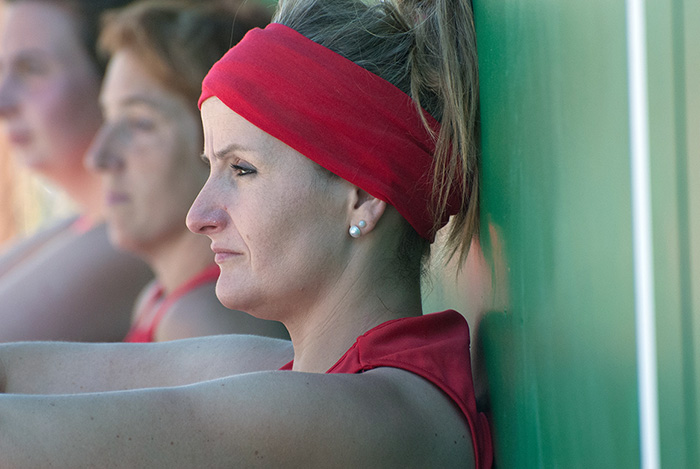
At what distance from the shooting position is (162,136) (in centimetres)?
309

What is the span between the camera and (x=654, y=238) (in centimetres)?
75

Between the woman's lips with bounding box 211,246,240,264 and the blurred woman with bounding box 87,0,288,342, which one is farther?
the blurred woman with bounding box 87,0,288,342

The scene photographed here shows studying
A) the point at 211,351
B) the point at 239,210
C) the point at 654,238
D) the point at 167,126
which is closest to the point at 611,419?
the point at 654,238

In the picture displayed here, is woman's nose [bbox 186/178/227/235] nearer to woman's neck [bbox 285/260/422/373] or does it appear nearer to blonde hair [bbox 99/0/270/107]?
woman's neck [bbox 285/260/422/373]

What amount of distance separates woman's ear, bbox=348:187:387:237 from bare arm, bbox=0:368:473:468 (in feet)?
0.92

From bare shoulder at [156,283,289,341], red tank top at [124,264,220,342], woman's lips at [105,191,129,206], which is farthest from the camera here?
woman's lips at [105,191,129,206]

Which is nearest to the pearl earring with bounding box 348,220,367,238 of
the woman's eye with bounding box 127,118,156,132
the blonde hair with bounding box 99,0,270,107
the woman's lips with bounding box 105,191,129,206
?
the blonde hair with bounding box 99,0,270,107

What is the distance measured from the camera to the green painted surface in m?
0.72

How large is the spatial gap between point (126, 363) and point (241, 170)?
0.53 meters

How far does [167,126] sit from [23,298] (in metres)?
1.58

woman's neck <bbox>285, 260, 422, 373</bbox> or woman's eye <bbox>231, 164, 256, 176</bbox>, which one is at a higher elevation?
woman's eye <bbox>231, 164, 256, 176</bbox>

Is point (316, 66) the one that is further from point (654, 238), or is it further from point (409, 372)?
point (654, 238)

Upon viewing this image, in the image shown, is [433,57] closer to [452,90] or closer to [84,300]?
[452,90]

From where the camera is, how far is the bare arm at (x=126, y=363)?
162cm
